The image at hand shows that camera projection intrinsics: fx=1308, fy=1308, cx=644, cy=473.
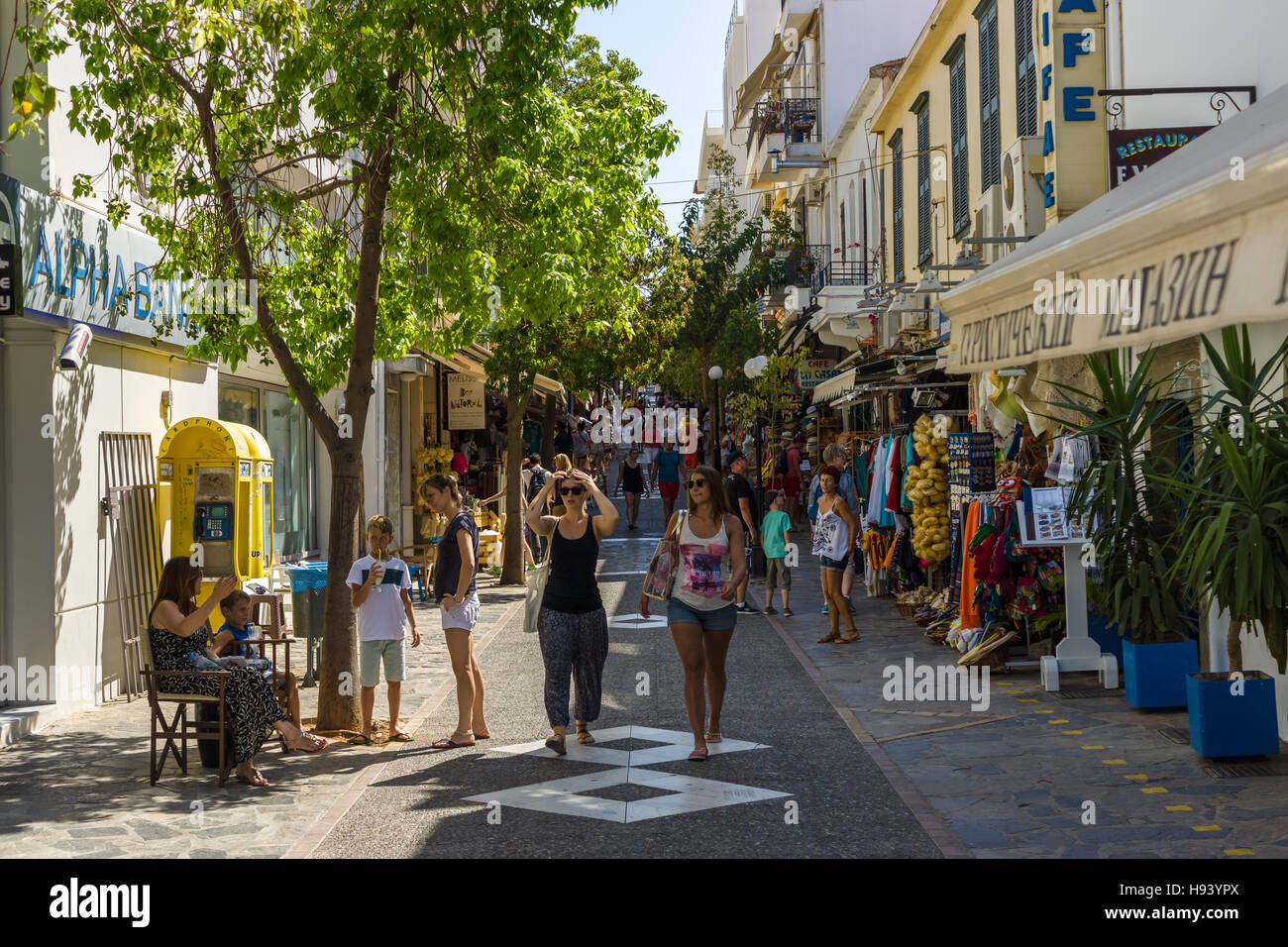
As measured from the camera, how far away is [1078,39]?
506 inches

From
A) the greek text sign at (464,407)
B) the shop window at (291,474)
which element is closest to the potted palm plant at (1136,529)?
the shop window at (291,474)

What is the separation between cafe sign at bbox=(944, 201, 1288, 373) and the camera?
3645mm

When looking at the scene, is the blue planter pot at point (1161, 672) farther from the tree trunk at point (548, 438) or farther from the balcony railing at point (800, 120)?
the balcony railing at point (800, 120)

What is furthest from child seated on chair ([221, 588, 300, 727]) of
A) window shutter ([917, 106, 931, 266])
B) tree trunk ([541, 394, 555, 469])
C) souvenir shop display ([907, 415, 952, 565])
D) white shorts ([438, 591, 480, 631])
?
tree trunk ([541, 394, 555, 469])

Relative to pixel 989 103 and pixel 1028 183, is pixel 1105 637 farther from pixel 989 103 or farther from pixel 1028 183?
pixel 989 103

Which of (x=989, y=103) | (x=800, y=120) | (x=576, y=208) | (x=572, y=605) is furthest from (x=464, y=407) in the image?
(x=572, y=605)

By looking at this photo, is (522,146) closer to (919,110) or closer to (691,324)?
(919,110)

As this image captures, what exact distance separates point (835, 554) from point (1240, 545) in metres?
6.77

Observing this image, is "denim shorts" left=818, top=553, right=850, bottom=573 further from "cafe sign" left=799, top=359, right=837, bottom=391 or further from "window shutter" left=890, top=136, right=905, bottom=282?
"cafe sign" left=799, top=359, right=837, bottom=391

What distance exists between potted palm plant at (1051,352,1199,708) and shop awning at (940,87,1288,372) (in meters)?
3.36

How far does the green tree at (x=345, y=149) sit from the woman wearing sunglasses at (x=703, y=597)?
2301 millimetres

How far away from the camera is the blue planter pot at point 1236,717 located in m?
7.90

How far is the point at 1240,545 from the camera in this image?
23.7 ft
